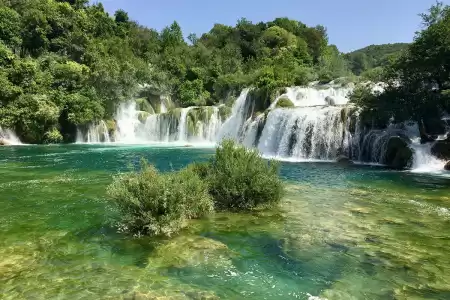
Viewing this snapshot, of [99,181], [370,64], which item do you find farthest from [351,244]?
[370,64]

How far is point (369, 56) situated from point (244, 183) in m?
122

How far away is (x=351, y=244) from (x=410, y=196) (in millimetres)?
6095

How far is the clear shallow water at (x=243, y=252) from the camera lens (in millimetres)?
5516

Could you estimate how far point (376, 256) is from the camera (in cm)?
677

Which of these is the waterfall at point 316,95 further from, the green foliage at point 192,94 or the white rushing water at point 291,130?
the green foliage at point 192,94

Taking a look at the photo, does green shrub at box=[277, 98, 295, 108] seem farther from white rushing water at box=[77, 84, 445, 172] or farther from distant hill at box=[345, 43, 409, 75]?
distant hill at box=[345, 43, 409, 75]

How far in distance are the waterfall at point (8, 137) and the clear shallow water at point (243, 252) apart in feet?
91.0

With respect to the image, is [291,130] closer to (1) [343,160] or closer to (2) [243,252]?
(1) [343,160]

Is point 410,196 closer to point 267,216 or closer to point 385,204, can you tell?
point 385,204

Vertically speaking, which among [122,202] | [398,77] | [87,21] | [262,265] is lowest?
[262,265]

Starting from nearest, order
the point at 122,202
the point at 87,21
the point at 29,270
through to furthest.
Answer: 1. the point at 29,270
2. the point at 122,202
3. the point at 87,21

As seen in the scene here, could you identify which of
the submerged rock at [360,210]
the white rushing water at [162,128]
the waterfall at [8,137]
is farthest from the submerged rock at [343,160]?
the waterfall at [8,137]

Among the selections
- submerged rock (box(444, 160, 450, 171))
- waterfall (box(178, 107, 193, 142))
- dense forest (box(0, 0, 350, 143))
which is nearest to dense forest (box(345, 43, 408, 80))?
dense forest (box(0, 0, 350, 143))

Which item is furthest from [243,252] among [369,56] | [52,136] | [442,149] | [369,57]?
[369,56]
